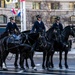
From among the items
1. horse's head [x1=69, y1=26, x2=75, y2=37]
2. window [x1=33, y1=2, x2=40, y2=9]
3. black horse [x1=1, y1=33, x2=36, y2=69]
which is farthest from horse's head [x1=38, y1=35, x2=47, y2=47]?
window [x1=33, y1=2, x2=40, y2=9]

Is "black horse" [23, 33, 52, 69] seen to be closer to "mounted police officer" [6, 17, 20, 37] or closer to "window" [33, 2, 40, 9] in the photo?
"mounted police officer" [6, 17, 20, 37]

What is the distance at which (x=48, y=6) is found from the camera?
2402 inches

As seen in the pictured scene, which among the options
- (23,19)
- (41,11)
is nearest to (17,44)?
(23,19)

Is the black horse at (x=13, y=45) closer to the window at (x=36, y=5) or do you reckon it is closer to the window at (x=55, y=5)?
the window at (x=55, y=5)

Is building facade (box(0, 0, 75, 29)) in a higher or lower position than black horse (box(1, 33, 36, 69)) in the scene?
lower

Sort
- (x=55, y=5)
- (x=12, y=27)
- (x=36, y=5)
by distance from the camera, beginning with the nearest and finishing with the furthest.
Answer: (x=12, y=27)
(x=55, y=5)
(x=36, y=5)

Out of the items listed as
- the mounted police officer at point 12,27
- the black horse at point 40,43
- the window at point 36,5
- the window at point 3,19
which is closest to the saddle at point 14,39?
the black horse at point 40,43

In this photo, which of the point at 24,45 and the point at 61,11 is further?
the point at 61,11

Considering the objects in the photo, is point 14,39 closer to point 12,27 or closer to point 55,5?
point 12,27

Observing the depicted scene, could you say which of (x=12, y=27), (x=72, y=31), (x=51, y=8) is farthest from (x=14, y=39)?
(x=51, y=8)

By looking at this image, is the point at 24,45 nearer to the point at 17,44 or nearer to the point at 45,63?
the point at 17,44

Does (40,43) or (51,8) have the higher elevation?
(40,43)

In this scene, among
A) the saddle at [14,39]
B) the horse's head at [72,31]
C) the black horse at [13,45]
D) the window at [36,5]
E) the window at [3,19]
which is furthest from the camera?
the window at [3,19]

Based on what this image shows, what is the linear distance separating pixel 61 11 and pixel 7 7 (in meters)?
9.05
